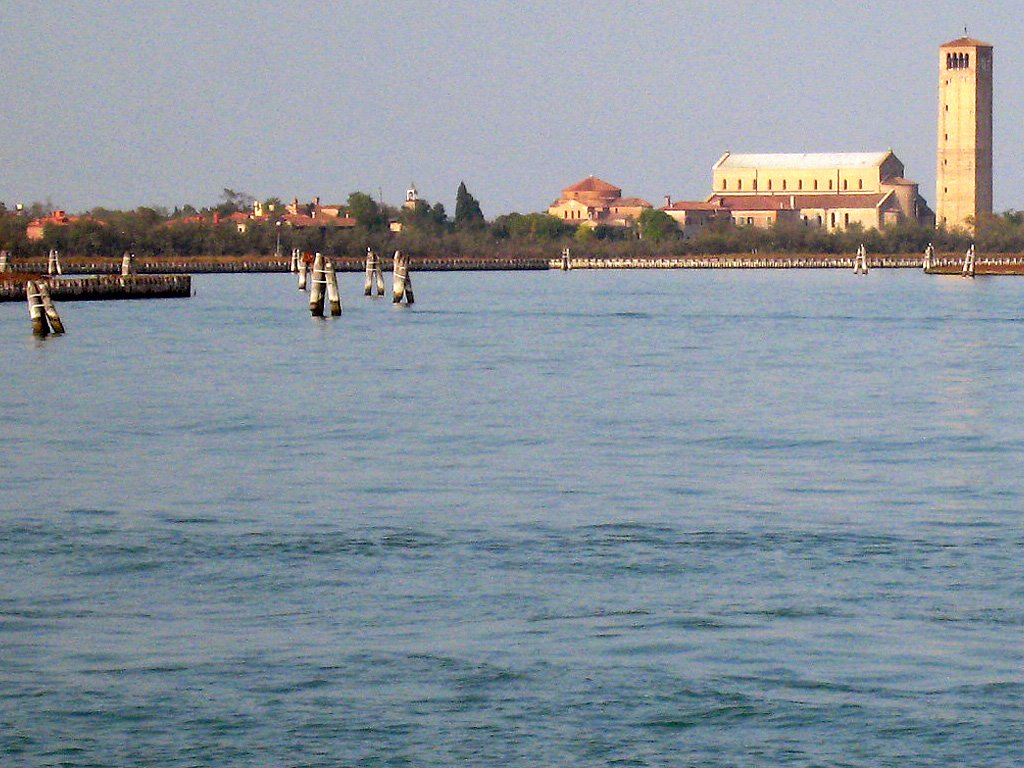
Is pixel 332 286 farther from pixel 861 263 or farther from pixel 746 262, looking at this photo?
pixel 746 262

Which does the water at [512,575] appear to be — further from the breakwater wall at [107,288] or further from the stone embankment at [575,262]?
the stone embankment at [575,262]

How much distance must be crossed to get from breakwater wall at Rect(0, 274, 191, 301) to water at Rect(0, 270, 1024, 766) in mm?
49502

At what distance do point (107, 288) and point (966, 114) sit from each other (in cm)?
12010

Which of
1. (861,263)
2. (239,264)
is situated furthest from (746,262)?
(239,264)

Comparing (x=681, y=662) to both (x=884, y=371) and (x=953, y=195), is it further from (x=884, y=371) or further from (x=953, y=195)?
(x=953, y=195)

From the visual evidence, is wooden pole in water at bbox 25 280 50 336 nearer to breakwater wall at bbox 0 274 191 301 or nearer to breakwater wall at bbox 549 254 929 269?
breakwater wall at bbox 0 274 191 301

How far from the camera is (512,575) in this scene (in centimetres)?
1648

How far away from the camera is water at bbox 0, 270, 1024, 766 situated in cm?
1200

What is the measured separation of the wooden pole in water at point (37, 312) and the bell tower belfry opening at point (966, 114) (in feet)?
485

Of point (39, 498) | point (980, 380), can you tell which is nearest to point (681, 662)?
point (39, 498)

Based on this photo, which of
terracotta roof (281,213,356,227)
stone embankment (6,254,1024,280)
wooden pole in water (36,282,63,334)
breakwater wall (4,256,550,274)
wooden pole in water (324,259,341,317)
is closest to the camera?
wooden pole in water (36,282,63,334)

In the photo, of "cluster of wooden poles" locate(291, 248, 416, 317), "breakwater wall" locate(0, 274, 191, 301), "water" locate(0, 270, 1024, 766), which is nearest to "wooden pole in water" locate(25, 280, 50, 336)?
"cluster of wooden poles" locate(291, 248, 416, 317)

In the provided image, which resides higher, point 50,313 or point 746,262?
point 50,313

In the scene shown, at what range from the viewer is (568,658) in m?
13.6
